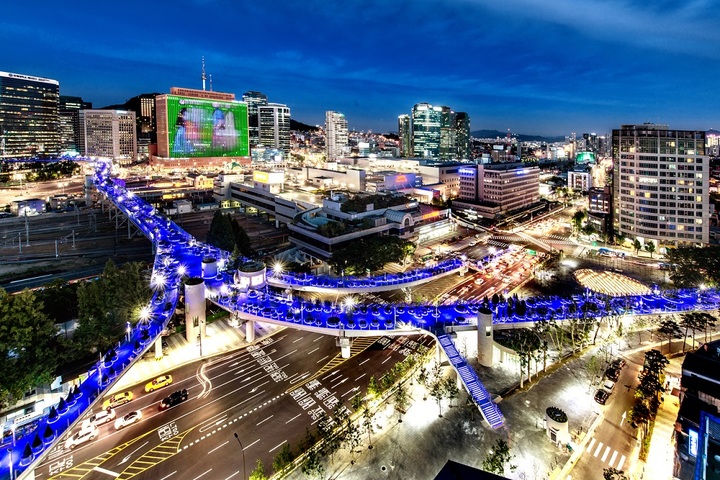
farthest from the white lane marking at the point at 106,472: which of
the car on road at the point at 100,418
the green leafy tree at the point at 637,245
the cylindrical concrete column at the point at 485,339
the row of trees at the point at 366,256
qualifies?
the green leafy tree at the point at 637,245

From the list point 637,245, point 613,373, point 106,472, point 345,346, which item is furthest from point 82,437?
point 637,245

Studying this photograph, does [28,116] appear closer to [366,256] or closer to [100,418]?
[366,256]

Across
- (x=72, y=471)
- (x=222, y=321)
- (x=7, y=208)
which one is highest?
(x=7, y=208)

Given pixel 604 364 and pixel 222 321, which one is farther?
pixel 222 321

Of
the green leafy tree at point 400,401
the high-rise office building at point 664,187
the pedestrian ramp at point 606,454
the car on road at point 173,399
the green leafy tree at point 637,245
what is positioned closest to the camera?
the pedestrian ramp at point 606,454

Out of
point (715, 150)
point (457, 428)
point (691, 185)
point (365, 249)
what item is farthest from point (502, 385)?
point (715, 150)

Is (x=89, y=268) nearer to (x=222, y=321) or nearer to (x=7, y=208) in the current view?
(x=222, y=321)

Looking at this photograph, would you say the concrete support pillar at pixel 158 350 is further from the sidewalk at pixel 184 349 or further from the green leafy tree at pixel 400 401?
the green leafy tree at pixel 400 401

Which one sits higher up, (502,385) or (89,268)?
(89,268)
